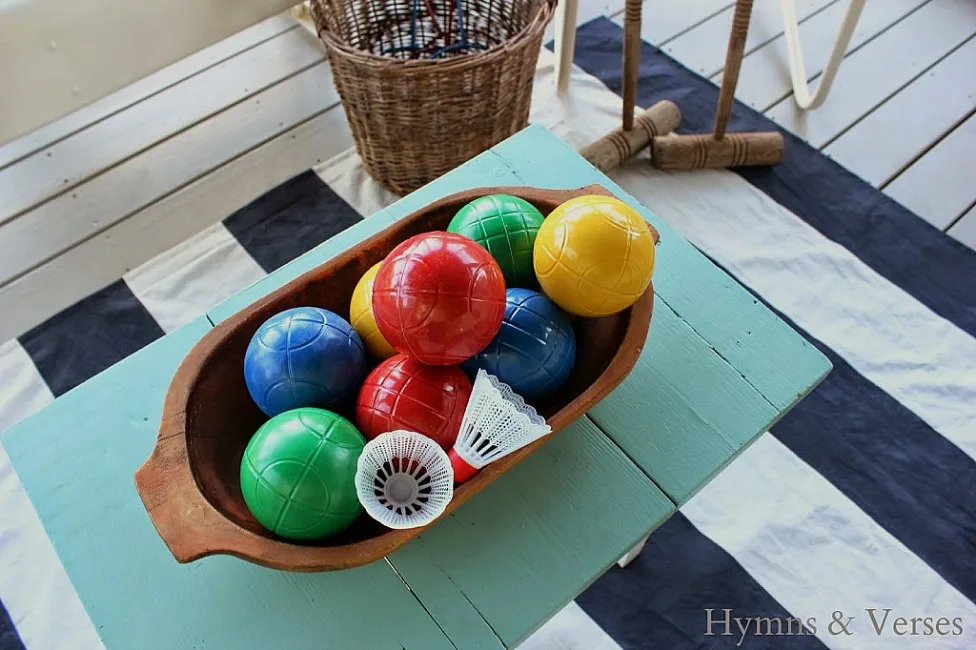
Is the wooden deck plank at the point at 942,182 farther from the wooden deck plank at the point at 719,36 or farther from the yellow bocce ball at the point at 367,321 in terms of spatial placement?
the yellow bocce ball at the point at 367,321

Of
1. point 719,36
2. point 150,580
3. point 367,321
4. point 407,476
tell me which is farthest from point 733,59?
point 150,580

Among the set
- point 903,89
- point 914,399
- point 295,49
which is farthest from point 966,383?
point 295,49

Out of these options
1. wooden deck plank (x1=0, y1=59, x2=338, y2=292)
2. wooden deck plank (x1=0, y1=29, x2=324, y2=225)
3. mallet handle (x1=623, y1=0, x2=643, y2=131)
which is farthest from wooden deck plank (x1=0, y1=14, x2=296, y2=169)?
mallet handle (x1=623, y1=0, x2=643, y2=131)

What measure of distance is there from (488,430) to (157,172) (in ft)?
3.71

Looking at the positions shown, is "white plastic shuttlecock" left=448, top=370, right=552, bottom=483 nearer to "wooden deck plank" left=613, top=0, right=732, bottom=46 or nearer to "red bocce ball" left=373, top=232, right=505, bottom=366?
"red bocce ball" left=373, top=232, right=505, bottom=366

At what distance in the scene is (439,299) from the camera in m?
0.60

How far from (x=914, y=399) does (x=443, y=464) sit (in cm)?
91

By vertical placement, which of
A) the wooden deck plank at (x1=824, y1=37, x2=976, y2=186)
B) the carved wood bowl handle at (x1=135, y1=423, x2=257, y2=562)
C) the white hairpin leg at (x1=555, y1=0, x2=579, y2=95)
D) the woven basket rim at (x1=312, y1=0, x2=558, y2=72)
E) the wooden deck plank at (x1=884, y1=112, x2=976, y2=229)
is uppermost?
the carved wood bowl handle at (x1=135, y1=423, x2=257, y2=562)

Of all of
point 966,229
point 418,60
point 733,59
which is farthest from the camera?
point 966,229

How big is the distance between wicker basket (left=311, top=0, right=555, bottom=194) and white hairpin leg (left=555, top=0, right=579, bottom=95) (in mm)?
130

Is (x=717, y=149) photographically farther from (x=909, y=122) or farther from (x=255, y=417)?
(x=255, y=417)

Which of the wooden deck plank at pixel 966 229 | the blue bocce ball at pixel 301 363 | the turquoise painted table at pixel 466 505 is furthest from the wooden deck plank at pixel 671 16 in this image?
the blue bocce ball at pixel 301 363

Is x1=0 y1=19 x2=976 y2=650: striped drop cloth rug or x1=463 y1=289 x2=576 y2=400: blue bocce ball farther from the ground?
x1=463 y1=289 x2=576 y2=400: blue bocce ball

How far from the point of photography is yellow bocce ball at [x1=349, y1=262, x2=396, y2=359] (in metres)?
Answer: 0.69
